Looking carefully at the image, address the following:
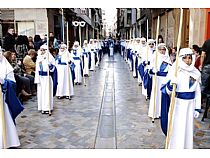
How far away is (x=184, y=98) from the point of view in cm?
457

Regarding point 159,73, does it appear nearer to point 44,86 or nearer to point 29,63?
point 44,86

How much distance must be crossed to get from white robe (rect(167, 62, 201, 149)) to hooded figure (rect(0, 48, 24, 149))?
2556mm

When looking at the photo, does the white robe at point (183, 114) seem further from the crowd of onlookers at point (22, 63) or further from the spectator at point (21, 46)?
the spectator at point (21, 46)

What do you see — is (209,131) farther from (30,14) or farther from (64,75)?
(30,14)

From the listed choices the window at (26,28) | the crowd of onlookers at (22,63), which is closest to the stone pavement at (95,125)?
the crowd of onlookers at (22,63)

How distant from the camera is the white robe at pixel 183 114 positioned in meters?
4.52

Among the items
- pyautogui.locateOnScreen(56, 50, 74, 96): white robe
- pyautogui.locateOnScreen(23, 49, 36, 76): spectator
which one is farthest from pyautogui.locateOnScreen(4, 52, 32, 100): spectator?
pyautogui.locateOnScreen(56, 50, 74, 96): white robe

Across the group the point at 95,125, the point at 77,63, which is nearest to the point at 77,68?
the point at 77,63

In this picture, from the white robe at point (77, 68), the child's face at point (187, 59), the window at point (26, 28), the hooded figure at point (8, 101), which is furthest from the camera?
the window at point (26, 28)

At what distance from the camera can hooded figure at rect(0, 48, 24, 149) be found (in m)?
4.89

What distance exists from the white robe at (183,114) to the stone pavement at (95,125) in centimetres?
70

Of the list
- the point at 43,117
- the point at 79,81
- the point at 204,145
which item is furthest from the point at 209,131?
the point at 79,81
